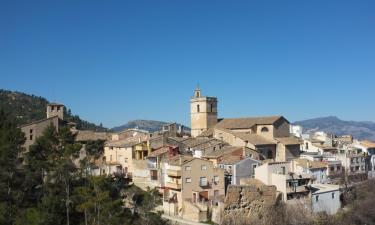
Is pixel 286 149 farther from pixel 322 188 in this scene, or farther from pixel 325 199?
pixel 325 199

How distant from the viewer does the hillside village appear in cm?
4591

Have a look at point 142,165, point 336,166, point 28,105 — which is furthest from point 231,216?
point 28,105

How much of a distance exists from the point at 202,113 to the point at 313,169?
24079mm

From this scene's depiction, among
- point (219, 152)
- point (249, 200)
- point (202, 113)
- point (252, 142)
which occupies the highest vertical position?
point (202, 113)

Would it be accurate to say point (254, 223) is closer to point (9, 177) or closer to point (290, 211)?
point (290, 211)

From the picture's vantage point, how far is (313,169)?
56312mm

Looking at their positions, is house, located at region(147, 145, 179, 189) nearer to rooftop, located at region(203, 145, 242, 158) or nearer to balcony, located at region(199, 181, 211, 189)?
rooftop, located at region(203, 145, 242, 158)

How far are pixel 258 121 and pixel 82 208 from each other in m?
37.3

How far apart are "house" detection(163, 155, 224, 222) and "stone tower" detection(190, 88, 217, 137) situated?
28176 mm

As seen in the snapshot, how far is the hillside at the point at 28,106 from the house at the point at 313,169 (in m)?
49.9

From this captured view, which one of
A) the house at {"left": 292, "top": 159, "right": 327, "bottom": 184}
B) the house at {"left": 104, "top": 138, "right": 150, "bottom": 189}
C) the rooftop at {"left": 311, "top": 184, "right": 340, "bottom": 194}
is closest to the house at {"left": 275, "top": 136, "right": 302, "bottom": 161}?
the house at {"left": 292, "top": 159, "right": 327, "bottom": 184}

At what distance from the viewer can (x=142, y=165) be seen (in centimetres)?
5359

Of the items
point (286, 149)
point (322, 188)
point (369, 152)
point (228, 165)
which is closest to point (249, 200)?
point (228, 165)

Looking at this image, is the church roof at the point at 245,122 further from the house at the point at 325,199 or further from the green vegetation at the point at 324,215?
the green vegetation at the point at 324,215
